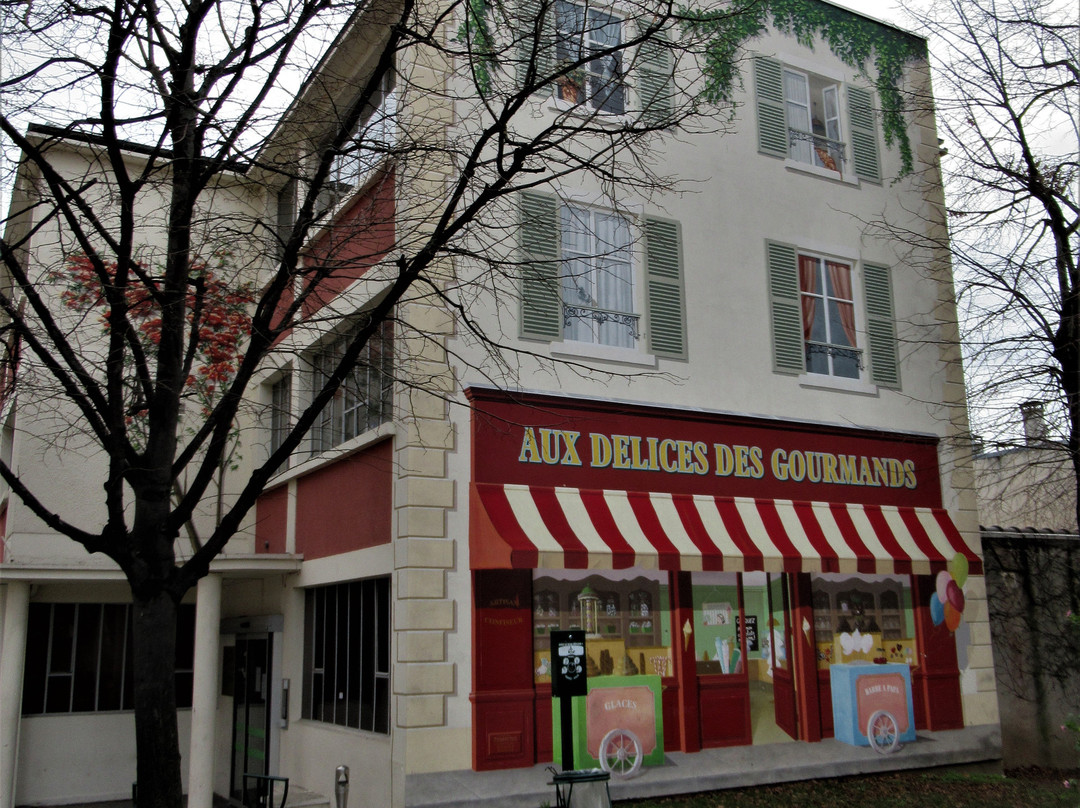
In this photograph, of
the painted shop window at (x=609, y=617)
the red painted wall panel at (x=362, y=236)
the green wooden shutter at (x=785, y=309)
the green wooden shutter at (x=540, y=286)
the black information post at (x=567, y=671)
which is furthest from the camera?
the green wooden shutter at (x=785, y=309)

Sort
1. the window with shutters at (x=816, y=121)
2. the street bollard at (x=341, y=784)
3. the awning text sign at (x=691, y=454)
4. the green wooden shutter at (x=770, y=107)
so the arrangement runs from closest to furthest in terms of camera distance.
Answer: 1. the street bollard at (x=341, y=784)
2. the awning text sign at (x=691, y=454)
3. the green wooden shutter at (x=770, y=107)
4. the window with shutters at (x=816, y=121)

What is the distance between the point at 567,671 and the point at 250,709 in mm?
7705

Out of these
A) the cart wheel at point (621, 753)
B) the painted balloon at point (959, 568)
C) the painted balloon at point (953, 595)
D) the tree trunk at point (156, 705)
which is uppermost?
the painted balloon at point (959, 568)

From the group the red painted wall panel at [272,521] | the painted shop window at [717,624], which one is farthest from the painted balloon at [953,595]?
the red painted wall panel at [272,521]

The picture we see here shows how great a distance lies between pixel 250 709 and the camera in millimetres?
14914

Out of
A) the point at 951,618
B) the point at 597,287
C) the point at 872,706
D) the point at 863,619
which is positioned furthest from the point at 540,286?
the point at 951,618

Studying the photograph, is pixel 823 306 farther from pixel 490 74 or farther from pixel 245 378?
pixel 245 378

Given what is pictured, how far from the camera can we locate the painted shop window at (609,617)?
37.2 ft

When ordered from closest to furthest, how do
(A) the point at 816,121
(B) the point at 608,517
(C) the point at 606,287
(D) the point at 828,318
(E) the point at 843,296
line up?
1. (B) the point at 608,517
2. (C) the point at 606,287
3. (D) the point at 828,318
4. (E) the point at 843,296
5. (A) the point at 816,121

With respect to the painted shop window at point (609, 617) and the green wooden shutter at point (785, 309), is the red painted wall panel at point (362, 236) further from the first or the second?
the green wooden shutter at point (785, 309)

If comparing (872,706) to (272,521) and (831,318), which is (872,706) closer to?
(831,318)

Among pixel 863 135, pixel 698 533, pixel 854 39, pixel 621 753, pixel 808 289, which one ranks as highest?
pixel 854 39

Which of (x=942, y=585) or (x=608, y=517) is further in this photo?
(x=942, y=585)

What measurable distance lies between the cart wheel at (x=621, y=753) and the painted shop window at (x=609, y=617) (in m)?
0.72
